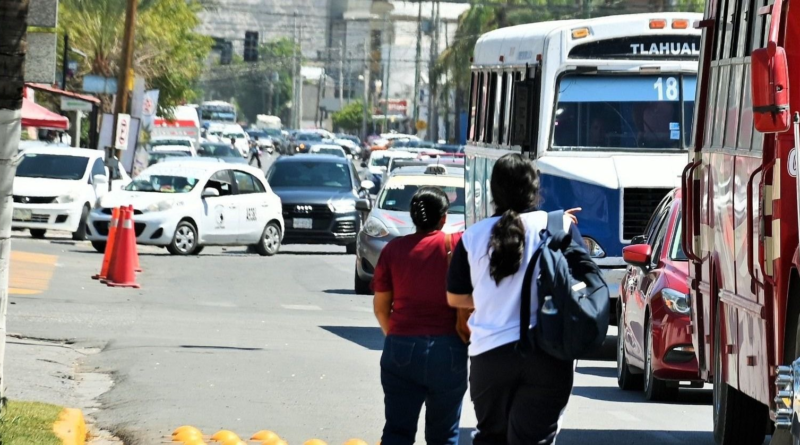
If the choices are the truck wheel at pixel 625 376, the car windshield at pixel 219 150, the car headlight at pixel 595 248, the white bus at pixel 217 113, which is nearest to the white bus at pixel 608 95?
the car headlight at pixel 595 248

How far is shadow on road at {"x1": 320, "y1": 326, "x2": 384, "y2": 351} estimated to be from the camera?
15.7m

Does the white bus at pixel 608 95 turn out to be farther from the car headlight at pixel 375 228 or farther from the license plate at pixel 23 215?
the license plate at pixel 23 215

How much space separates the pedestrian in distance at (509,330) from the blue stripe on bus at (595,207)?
30.5ft

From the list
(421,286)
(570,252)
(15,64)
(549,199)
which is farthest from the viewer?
(549,199)

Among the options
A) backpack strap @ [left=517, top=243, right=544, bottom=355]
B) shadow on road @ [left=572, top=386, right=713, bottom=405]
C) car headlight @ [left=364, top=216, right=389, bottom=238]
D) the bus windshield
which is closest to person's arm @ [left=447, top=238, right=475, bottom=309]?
backpack strap @ [left=517, top=243, right=544, bottom=355]

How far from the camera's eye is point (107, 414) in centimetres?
1078

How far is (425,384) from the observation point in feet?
23.7

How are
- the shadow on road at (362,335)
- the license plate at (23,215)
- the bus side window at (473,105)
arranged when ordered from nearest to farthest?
the shadow on road at (362,335), the bus side window at (473,105), the license plate at (23,215)

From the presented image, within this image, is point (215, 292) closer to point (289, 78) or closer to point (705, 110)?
point (705, 110)

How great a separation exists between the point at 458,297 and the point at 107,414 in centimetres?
474

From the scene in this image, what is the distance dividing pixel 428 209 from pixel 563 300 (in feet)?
4.12

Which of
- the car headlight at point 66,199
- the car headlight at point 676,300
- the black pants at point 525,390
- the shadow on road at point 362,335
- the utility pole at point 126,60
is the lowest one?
the shadow on road at point 362,335

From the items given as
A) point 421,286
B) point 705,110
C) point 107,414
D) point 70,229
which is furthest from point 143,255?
point 421,286

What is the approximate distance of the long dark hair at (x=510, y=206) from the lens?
635 centimetres
